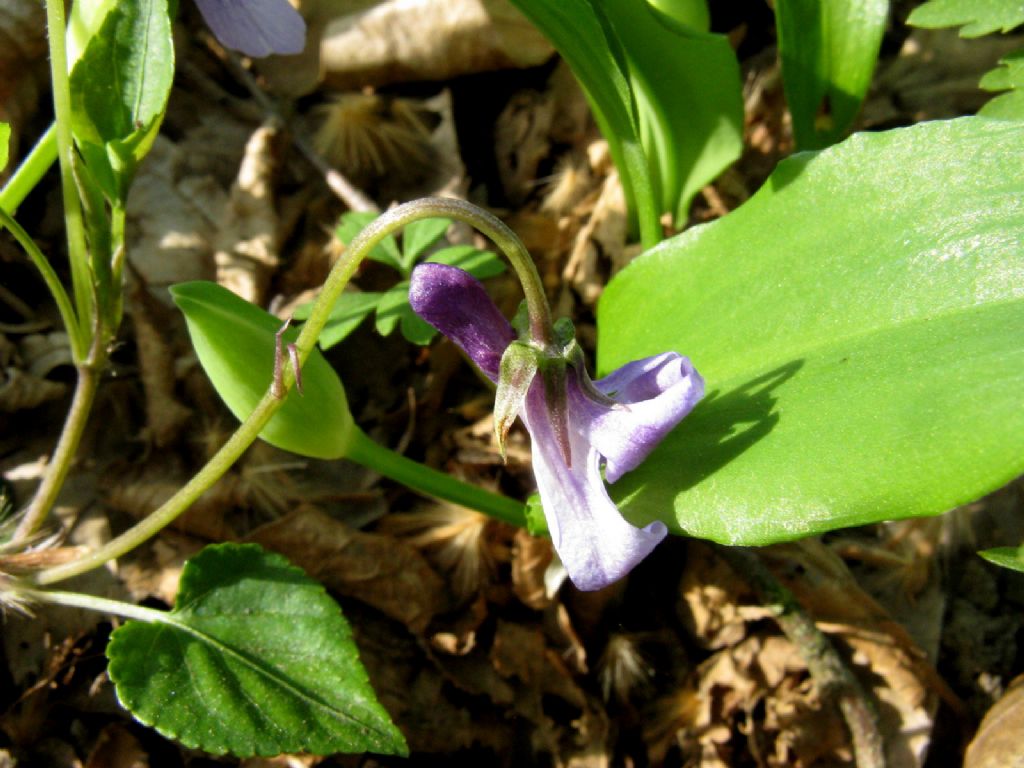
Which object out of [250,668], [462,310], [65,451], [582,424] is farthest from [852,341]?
[65,451]

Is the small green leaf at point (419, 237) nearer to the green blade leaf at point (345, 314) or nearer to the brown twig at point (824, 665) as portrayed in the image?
the green blade leaf at point (345, 314)

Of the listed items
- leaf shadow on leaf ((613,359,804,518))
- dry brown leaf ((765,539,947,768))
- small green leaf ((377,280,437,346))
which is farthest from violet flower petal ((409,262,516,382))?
dry brown leaf ((765,539,947,768))

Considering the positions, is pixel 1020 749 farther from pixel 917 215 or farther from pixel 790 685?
pixel 917 215

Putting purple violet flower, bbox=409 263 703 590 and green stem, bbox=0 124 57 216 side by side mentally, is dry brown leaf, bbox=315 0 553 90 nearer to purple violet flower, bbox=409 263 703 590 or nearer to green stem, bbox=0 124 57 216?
green stem, bbox=0 124 57 216

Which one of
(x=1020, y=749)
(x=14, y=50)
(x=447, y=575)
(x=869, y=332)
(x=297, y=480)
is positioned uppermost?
(x=14, y=50)

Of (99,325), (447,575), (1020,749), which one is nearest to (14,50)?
(99,325)

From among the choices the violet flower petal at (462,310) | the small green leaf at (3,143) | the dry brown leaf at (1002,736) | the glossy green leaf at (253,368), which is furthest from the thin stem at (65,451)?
the dry brown leaf at (1002,736)

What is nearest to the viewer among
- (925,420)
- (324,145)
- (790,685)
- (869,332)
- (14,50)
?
(925,420)
